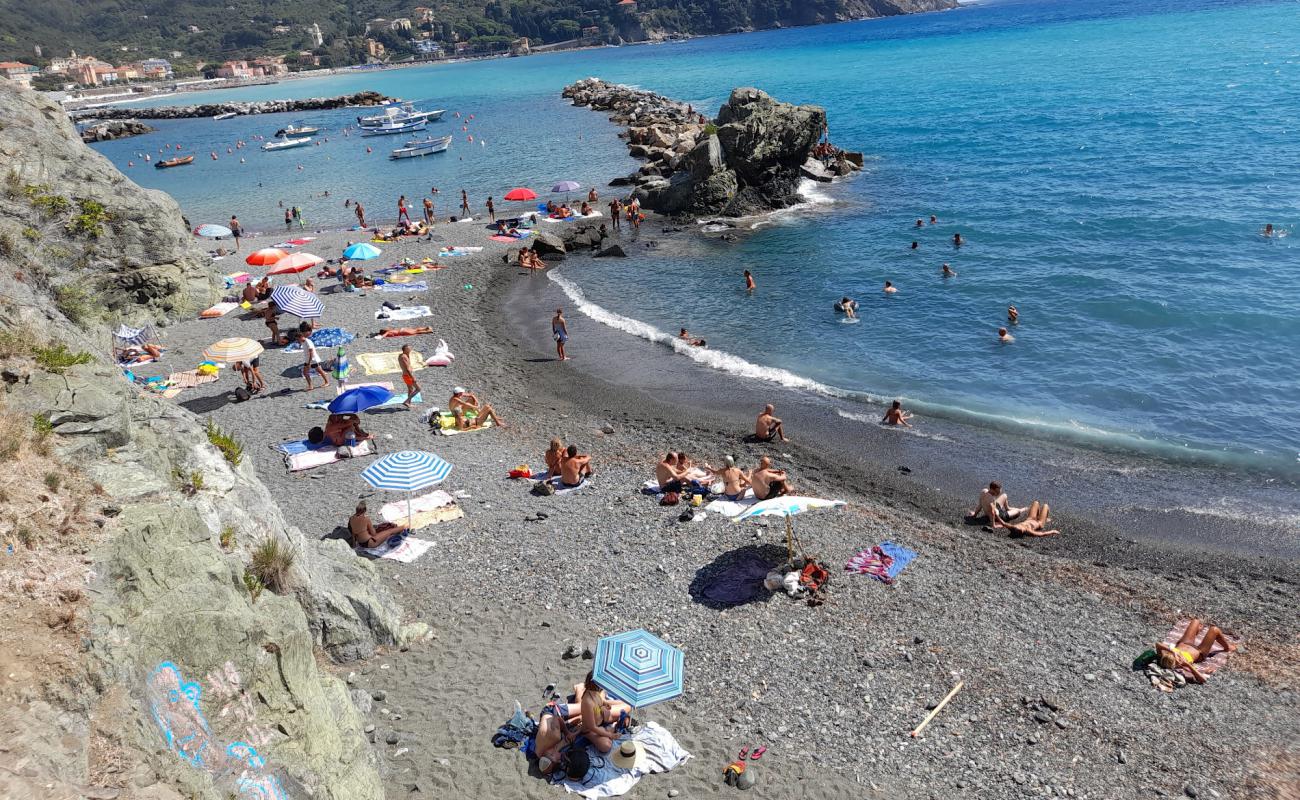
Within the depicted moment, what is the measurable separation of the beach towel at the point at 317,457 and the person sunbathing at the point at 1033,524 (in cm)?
1374

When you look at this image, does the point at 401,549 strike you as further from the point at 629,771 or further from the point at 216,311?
the point at 216,311

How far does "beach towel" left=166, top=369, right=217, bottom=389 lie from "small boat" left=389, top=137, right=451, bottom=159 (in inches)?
2081

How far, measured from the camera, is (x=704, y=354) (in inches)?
993

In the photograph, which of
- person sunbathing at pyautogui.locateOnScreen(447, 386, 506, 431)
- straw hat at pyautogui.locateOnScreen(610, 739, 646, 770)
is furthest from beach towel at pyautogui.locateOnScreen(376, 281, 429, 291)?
straw hat at pyautogui.locateOnScreen(610, 739, 646, 770)

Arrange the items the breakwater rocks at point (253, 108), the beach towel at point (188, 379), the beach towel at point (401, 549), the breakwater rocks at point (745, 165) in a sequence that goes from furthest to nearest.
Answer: the breakwater rocks at point (253, 108) < the breakwater rocks at point (745, 165) < the beach towel at point (188, 379) < the beach towel at point (401, 549)

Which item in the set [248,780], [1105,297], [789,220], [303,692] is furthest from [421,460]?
[789,220]

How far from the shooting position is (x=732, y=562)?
13656mm

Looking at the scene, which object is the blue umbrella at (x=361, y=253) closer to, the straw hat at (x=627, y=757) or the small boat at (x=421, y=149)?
the straw hat at (x=627, y=757)

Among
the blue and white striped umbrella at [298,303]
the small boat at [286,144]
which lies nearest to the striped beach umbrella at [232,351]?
the blue and white striped umbrella at [298,303]

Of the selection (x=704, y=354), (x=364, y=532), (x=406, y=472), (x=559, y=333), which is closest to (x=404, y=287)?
(x=559, y=333)

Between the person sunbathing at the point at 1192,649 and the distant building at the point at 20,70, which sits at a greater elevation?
the distant building at the point at 20,70

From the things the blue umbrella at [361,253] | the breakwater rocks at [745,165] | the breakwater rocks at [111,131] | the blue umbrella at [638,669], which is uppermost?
the breakwater rocks at [745,165]

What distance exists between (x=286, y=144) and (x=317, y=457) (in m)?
77.3

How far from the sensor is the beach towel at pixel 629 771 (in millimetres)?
9008
